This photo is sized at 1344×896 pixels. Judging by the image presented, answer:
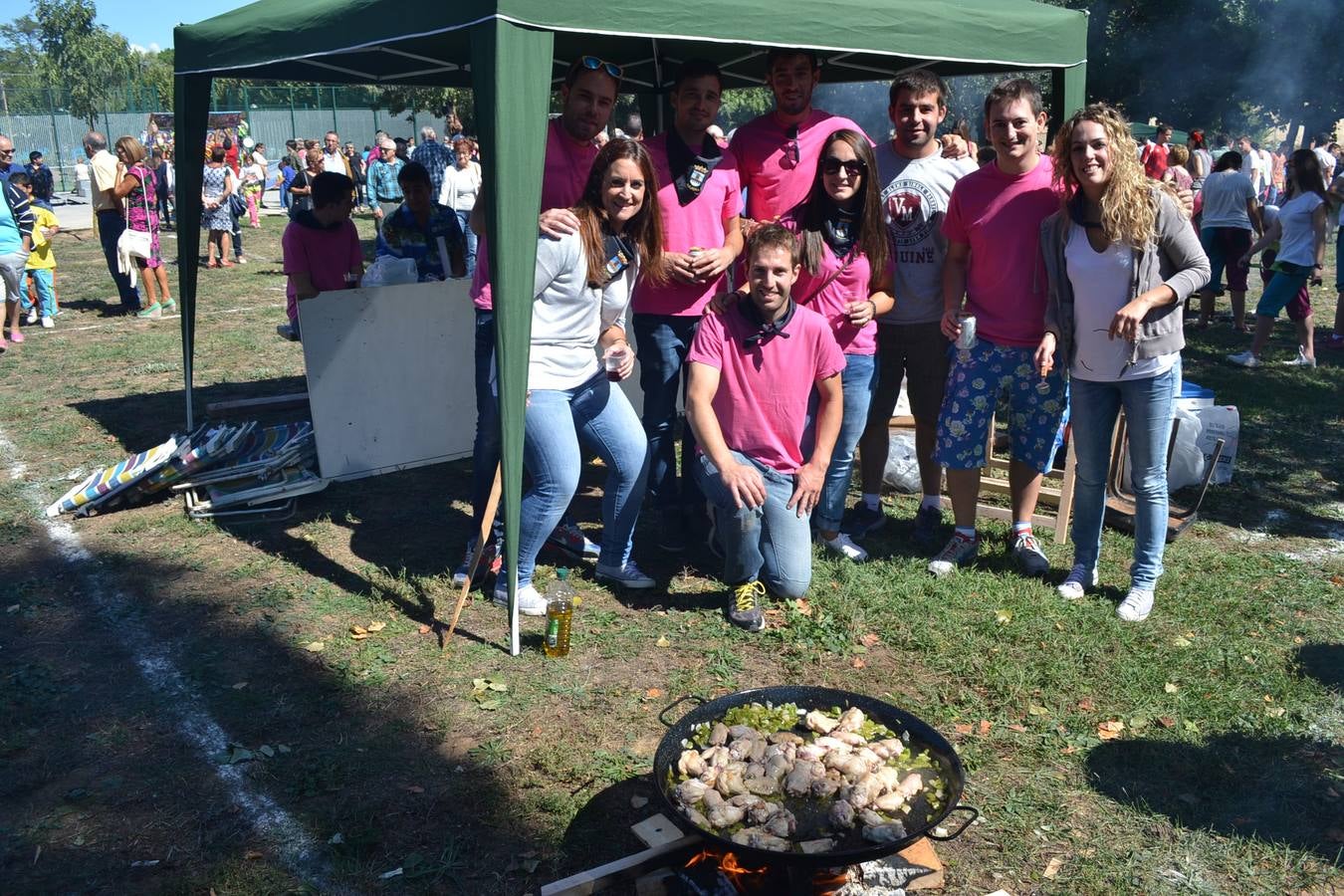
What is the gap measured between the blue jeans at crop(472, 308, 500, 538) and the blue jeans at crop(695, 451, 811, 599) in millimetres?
928

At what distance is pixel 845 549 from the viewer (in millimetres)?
5137

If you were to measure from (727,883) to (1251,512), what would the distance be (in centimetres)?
455

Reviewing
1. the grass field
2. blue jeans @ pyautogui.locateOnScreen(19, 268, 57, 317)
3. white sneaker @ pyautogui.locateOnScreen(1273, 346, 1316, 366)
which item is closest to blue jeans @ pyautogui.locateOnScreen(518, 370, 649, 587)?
the grass field

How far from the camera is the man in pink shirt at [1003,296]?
4.45 meters

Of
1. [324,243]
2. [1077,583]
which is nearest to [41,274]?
[324,243]

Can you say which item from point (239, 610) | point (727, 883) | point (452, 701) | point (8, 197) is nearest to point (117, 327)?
point (8, 197)

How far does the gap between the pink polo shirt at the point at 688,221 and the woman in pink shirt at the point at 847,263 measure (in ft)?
1.01

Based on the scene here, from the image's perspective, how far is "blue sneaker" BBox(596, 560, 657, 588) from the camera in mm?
4801

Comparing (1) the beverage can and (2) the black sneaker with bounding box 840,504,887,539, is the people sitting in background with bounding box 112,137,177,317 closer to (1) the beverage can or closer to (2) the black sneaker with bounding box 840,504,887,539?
(2) the black sneaker with bounding box 840,504,887,539

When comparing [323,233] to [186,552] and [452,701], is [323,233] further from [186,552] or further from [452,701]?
[452,701]

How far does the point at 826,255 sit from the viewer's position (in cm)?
464

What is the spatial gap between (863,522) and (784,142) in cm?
200

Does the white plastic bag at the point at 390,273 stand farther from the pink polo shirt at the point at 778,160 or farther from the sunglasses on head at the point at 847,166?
the sunglasses on head at the point at 847,166

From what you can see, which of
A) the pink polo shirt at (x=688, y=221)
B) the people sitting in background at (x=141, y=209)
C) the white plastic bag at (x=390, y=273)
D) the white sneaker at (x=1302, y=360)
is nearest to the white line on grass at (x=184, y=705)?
the white plastic bag at (x=390, y=273)
